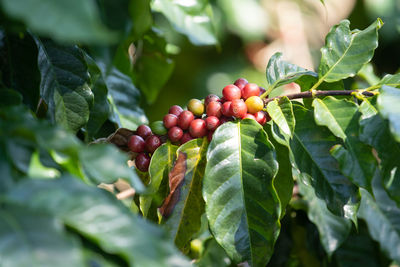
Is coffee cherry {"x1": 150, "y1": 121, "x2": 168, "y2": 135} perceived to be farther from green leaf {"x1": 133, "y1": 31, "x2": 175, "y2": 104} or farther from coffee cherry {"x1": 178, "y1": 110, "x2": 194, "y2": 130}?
green leaf {"x1": 133, "y1": 31, "x2": 175, "y2": 104}

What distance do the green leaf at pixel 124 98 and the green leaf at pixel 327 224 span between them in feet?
1.35

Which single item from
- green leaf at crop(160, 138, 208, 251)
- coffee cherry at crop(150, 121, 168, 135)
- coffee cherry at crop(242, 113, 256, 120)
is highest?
coffee cherry at crop(242, 113, 256, 120)

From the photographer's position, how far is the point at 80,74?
780mm

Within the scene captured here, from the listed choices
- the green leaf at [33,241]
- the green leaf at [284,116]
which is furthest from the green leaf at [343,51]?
the green leaf at [33,241]

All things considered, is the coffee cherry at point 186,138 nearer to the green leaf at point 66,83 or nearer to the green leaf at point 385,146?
the green leaf at point 66,83

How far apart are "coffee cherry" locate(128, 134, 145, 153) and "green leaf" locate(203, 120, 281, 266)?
15 centimetres

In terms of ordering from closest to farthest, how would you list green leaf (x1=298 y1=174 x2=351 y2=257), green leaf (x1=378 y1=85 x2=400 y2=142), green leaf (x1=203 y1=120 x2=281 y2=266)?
green leaf (x1=378 y1=85 x2=400 y2=142) < green leaf (x1=203 y1=120 x2=281 y2=266) < green leaf (x1=298 y1=174 x2=351 y2=257)

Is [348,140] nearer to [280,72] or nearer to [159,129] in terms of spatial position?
[280,72]

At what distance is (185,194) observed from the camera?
793 mm

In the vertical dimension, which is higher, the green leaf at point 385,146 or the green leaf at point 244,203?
the green leaf at point 385,146

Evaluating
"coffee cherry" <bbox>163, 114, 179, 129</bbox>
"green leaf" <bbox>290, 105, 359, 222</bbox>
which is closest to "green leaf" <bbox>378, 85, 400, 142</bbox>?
"green leaf" <bbox>290, 105, 359, 222</bbox>

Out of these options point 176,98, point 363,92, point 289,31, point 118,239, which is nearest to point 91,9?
point 118,239

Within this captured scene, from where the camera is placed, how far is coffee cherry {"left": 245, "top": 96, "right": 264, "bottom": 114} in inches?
30.9

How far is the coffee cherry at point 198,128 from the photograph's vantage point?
2.64 ft
